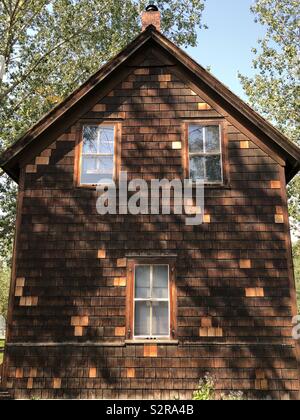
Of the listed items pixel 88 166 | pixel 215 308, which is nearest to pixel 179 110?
pixel 88 166

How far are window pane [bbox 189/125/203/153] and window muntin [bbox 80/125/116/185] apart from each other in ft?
6.40

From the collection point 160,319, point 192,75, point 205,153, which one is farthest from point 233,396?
point 192,75

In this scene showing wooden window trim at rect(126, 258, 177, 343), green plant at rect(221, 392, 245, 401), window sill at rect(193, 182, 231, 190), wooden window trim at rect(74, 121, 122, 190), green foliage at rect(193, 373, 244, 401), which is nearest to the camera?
green foliage at rect(193, 373, 244, 401)

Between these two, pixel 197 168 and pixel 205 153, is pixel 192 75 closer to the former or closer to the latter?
pixel 205 153

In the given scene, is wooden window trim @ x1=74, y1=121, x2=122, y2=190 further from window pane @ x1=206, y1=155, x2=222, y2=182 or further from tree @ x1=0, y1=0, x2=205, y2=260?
tree @ x1=0, y1=0, x2=205, y2=260

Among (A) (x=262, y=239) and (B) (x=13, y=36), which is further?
(B) (x=13, y=36)

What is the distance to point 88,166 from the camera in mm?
10148

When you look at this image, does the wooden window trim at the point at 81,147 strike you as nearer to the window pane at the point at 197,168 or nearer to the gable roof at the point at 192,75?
the gable roof at the point at 192,75

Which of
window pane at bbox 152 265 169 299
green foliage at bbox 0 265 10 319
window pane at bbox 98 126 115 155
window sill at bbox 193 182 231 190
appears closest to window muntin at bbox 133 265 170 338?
window pane at bbox 152 265 169 299

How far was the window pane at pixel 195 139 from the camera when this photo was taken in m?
10.2

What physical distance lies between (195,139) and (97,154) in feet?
8.17

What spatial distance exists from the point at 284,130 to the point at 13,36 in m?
16.7

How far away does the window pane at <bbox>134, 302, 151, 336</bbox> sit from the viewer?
8922 mm

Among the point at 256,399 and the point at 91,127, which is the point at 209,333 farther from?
the point at 91,127
